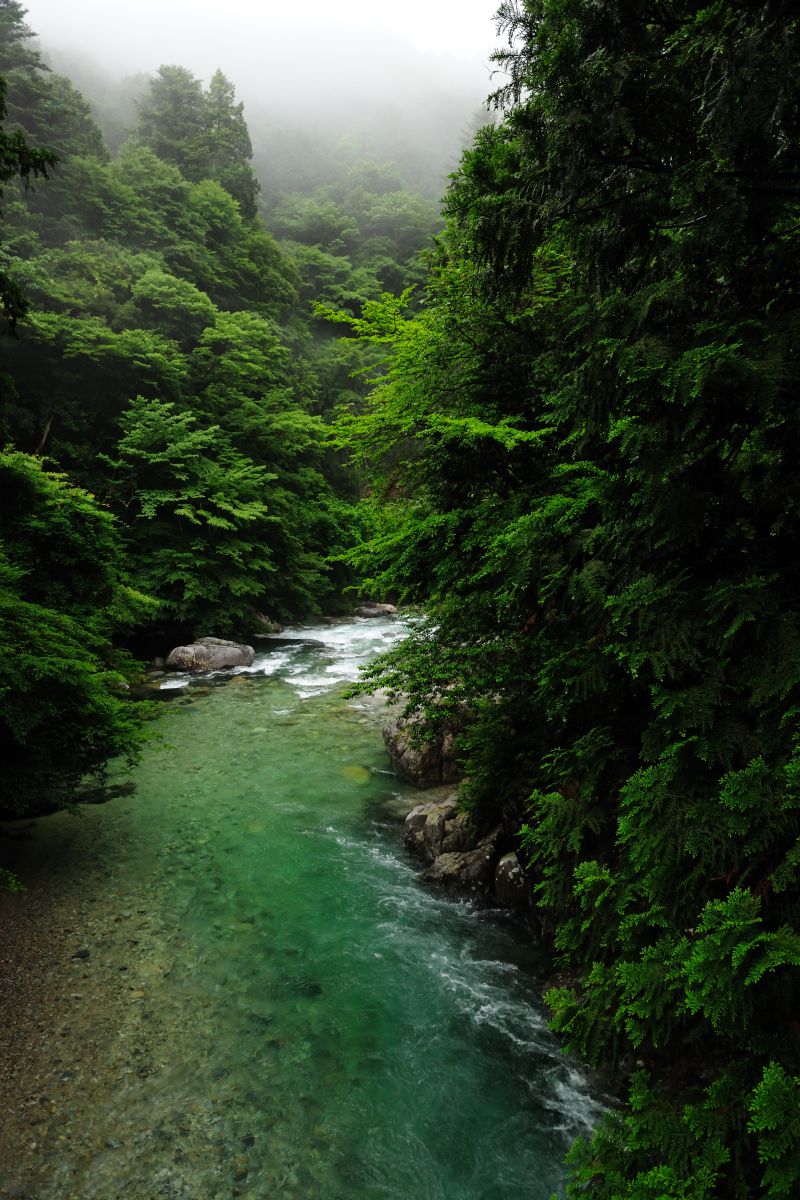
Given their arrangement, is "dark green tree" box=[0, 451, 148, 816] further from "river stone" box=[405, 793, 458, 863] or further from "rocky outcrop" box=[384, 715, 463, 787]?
"rocky outcrop" box=[384, 715, 463, 787]

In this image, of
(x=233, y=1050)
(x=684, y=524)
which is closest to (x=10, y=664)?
(x=233, y=1050)

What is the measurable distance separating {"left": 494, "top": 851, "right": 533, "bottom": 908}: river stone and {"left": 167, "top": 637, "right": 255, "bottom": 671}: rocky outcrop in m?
11.7

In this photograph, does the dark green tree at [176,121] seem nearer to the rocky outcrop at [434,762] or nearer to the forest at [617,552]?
the forest at [617,552]

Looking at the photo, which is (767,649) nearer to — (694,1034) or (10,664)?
(694,1034)

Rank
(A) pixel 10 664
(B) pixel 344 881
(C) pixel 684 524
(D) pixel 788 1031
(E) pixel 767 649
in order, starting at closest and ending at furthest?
(D) pixel 788 1031 → (E) pixel 767 649 → (C) pixel 684 524 → (A) pixel 10 664 → (B) pixel 344 881

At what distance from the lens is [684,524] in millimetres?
2938

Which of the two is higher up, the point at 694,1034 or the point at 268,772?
the point at 694,1034

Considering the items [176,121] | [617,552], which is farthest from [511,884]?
[176,121]

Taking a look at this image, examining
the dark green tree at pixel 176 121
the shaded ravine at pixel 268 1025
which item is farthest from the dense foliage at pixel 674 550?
the dark green tree at pixel 176 121

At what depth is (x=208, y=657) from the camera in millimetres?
16766

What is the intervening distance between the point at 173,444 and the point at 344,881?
15.2 metres

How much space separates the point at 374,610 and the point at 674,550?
22.7 metres

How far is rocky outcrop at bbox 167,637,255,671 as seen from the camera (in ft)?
54.2

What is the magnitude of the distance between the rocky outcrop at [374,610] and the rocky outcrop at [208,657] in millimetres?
8593
